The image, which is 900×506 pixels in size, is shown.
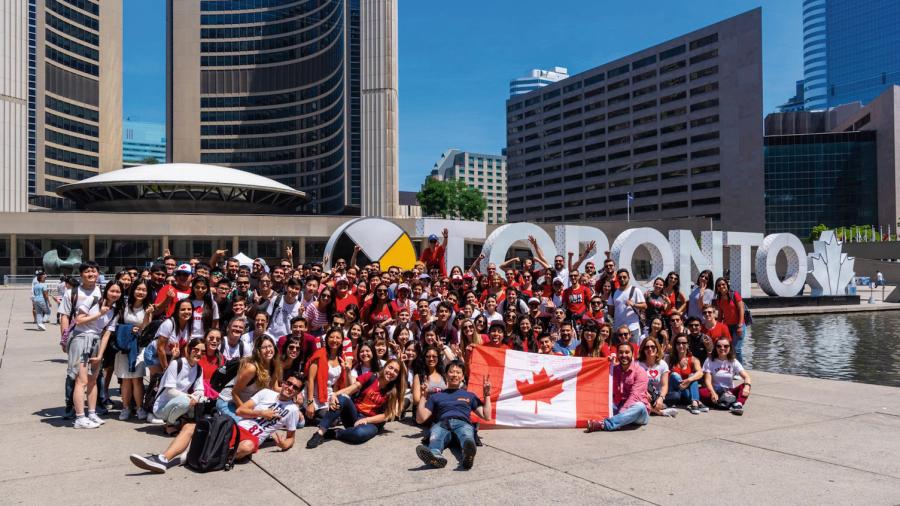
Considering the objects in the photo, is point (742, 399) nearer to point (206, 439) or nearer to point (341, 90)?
point (206, 439)

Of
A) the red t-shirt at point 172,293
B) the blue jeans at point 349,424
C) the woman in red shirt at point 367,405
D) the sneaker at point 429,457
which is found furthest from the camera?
the red t-shirt at point 172,293

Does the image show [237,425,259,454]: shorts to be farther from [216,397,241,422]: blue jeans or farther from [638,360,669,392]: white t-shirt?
[638,360,669,392]: white t-shirt

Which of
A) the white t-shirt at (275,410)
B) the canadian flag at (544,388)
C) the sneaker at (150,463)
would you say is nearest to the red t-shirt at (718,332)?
the canadian flag at (544,388)

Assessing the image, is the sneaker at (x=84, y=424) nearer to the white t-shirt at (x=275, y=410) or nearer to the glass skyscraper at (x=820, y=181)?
the white t-shirt at (x=275, y=410)

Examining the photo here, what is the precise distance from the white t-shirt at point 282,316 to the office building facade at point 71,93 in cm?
10888

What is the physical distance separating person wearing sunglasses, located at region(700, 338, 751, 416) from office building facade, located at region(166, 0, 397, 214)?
322ft

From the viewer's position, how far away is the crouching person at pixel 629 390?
28.5ft

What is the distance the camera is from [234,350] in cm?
893

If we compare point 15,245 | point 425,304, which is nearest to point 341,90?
point 15,245

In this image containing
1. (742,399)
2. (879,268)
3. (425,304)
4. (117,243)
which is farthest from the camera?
(879,268)

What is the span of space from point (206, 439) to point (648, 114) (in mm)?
129380

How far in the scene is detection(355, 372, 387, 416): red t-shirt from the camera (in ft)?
27.9

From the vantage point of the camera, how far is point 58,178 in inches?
4254

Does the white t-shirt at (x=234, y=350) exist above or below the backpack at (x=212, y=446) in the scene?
above
